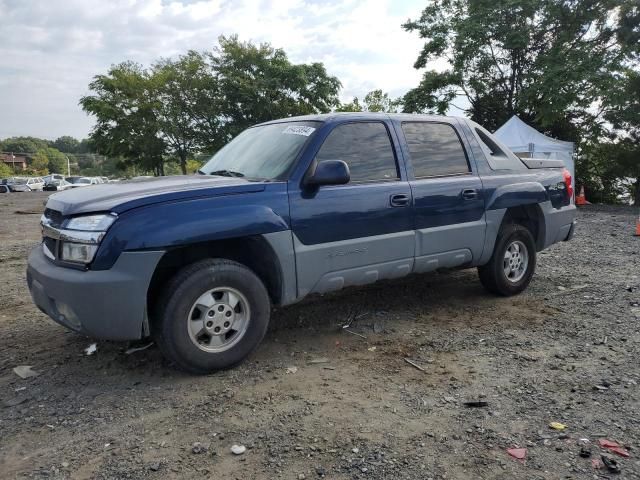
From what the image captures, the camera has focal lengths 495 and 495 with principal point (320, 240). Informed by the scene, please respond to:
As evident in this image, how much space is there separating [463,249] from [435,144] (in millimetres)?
1027

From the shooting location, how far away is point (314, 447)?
8.52ft

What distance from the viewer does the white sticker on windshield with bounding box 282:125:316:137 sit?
399 centimetres

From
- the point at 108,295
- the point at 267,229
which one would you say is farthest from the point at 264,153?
the point at 108,295

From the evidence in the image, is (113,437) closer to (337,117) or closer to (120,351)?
(120,351)

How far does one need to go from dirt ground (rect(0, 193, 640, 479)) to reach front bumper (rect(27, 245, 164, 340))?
48cm

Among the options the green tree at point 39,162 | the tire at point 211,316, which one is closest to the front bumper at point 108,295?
the tire at point 211,316

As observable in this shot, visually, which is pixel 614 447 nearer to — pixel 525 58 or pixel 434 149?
pixel 434 149

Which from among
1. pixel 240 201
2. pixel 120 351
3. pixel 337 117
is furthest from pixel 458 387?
pixel 120 351

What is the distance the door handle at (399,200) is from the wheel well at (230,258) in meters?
1.18

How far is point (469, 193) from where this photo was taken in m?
4.69

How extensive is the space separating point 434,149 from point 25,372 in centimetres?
383

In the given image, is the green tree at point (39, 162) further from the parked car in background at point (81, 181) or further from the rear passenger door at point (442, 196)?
the rear passenger door at point (442, 196)

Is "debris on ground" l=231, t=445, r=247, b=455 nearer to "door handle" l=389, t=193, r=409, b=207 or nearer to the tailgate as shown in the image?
"door handle" l=389, t=193, r=409, b=207

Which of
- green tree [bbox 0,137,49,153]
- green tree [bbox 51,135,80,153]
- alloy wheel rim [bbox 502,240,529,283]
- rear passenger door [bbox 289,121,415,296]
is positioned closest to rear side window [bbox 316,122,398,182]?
rear passenger door [bbox 289,121,415,296]
